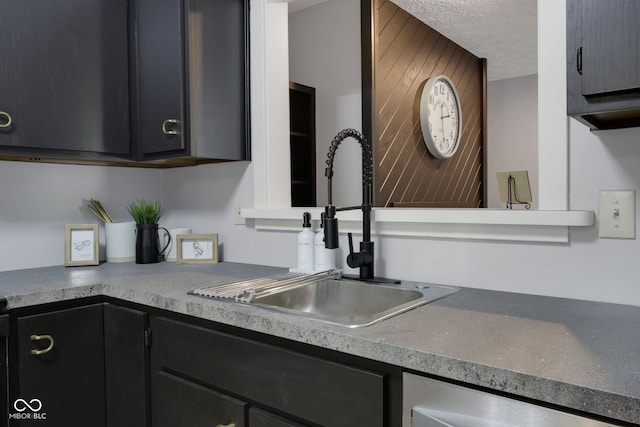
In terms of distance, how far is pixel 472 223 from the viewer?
143cm

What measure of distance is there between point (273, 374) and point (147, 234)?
1.22 m

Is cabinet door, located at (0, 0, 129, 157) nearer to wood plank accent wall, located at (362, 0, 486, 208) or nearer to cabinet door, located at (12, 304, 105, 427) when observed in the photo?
cabinet door, located at (12, 304, 105, 427)

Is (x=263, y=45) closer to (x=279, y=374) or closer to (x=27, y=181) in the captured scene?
(x=27, y=181)

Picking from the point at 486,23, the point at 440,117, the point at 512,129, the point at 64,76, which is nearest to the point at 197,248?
the point at 64,76

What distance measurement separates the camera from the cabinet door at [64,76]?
5.41 ft

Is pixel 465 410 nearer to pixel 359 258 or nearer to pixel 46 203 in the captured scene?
pixel 359 258

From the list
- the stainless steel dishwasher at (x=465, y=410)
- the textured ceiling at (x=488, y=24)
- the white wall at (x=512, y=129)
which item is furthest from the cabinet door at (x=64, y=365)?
the white wall at (x=512, y=129)

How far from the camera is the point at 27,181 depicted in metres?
1.95

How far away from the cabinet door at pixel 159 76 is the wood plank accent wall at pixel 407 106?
123cm

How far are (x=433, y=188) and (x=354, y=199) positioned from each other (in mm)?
734

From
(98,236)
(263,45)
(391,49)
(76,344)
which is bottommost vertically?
(76,344)

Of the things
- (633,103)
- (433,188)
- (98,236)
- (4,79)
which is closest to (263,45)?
(4,79)

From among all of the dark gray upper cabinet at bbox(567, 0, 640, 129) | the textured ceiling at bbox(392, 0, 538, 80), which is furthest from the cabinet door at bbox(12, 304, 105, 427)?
the textured ceiling at bbox(392, 0, 538, 80)

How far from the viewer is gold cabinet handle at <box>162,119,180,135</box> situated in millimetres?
1844
